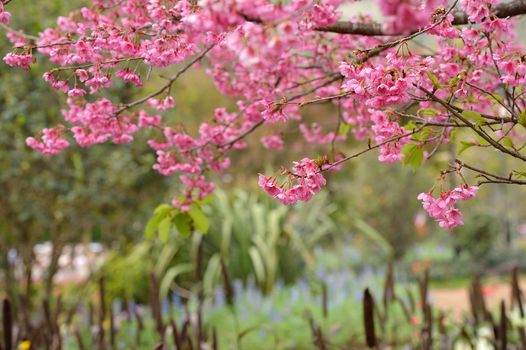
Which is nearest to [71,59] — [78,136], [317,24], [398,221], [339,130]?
[78,136]

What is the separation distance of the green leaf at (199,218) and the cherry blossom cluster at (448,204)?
3.57 ft

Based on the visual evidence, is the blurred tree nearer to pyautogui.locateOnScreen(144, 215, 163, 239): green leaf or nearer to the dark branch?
pyautogui.locateOnScreen(144, 215, 163, 239): green leaf

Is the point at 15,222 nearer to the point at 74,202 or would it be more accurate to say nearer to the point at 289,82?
the point at 74,202

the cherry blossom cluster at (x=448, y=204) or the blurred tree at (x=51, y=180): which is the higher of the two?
the blurred tree at (x=51, y=180)

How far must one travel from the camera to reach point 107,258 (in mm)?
7902

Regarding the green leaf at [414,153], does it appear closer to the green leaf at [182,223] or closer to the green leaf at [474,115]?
the green leaf at [474,115]

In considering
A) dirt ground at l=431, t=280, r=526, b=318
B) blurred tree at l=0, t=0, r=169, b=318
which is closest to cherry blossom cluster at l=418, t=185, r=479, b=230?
blurred tree at l=0, t=0, r=169, b=318

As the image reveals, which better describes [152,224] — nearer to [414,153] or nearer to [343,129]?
[343,129]

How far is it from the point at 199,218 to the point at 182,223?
99mm

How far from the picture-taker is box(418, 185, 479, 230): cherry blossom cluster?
87.7 inches

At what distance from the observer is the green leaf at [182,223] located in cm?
309

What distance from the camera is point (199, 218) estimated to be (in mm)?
3047

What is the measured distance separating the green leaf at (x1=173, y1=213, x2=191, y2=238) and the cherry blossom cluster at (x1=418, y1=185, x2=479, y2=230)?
1.22 m

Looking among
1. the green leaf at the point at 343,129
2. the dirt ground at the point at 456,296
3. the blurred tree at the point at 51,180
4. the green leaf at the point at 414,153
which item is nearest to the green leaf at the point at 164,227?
the green leaf at the point at 343,129
